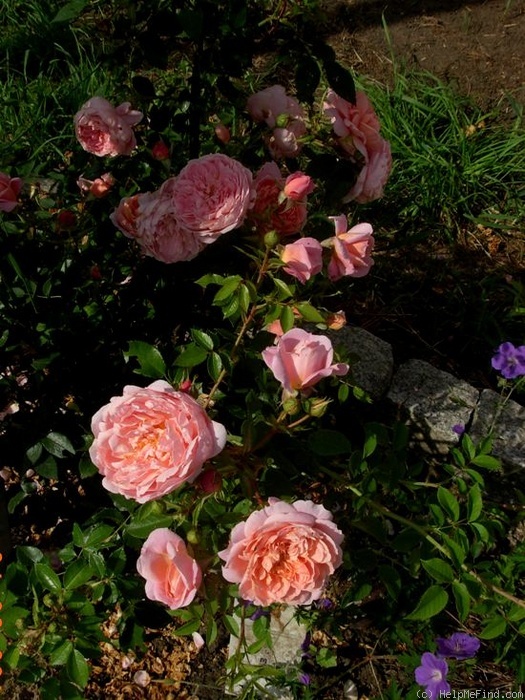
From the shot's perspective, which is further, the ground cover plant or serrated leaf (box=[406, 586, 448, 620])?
serrated leaf (box=[406, 586, 448, 620])

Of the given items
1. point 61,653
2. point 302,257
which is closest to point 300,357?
point 302,257

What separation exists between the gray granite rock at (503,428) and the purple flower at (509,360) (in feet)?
0.47

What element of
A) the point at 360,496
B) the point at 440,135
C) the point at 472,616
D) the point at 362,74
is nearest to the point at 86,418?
the point at 360,496

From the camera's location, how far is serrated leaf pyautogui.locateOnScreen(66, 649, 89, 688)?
1021mm

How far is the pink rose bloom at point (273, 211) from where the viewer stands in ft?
3.97

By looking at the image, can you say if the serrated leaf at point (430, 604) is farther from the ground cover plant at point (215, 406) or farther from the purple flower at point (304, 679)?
the purple flower at point (304, 679)

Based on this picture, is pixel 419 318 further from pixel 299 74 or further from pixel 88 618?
→ pixel 88 618

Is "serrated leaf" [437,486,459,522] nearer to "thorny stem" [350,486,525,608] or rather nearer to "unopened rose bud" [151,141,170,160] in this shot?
"thorny stem" [350,486,525,608]

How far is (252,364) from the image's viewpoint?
4.12 ft

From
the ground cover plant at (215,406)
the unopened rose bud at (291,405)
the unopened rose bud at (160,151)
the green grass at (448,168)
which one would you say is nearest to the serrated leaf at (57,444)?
the ground cover plant at (215,406)

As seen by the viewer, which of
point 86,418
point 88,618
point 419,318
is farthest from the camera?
point 419,318

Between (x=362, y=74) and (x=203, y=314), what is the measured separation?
6.90 ft

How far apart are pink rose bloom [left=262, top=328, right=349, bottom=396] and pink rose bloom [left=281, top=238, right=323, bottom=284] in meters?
0.15

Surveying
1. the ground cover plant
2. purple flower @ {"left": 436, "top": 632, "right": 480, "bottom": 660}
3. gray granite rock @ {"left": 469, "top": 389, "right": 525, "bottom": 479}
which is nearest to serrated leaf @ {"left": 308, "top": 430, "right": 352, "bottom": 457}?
the ground cover plant
